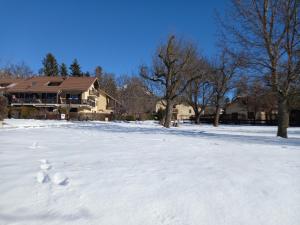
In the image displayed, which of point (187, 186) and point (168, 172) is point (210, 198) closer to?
point (187, 186)

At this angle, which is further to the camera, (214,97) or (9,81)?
(9,81)

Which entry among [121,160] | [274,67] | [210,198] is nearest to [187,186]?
[210,198]

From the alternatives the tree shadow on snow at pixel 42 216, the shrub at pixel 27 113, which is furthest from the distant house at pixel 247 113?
the tree shadow on snow at pixel 42 216

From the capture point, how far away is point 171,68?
27.4 meters

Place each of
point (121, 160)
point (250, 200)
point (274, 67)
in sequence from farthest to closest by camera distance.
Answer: point (274, 67)
point (121, 160)
point (250, 200)

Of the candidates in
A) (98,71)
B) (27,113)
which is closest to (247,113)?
(98,71)

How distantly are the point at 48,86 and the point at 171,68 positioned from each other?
115 ft

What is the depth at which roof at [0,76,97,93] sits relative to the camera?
177ft

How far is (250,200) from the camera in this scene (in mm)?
3764

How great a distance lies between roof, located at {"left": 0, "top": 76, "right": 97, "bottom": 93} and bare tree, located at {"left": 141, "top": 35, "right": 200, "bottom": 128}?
28086mm

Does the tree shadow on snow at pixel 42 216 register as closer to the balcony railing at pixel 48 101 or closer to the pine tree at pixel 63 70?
the balcony railing at pixel 48 101

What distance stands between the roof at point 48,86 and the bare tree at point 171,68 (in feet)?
92.1

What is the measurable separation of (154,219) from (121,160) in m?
3.21

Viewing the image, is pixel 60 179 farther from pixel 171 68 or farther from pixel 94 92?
pixel 94 92
